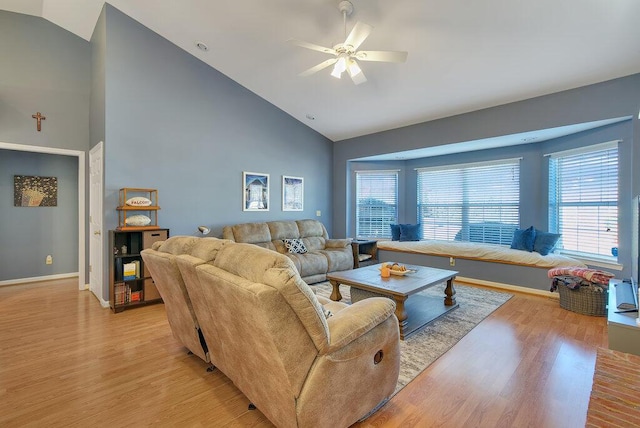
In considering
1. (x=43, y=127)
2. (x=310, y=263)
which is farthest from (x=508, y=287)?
(x=43, y=127)

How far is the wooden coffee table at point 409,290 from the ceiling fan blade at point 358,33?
92.8 inches

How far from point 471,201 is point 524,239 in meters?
1.22

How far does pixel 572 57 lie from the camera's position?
3.21 m

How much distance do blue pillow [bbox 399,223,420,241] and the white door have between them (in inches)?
206

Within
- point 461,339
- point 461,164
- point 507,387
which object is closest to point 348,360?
point 507,387

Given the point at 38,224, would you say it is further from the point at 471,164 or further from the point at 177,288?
the point at 471,164

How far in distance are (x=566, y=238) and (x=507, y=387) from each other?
357 centimetres

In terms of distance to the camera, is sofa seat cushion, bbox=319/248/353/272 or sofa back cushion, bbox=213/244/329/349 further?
sofa seat cushion, bbox=319/248/353/272

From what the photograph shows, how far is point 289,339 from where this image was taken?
1320 mm

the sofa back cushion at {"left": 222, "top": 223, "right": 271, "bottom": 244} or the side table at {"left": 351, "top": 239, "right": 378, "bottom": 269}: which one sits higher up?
the sofa back cushion at {"left": 222, "top": 223, "right": 271, "bottom": 244}

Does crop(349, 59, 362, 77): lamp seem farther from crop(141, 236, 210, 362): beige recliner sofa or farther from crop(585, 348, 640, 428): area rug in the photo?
crop(585, 348, 640, 428): area rug

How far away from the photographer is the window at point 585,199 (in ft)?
12.8

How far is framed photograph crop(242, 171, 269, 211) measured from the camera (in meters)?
5.12

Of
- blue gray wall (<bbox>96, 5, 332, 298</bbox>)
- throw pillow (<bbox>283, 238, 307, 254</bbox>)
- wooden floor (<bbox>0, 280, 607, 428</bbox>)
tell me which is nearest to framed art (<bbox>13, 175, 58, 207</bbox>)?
blue gray wall (<bbox>96, 5, 332, 298</bbox>)
